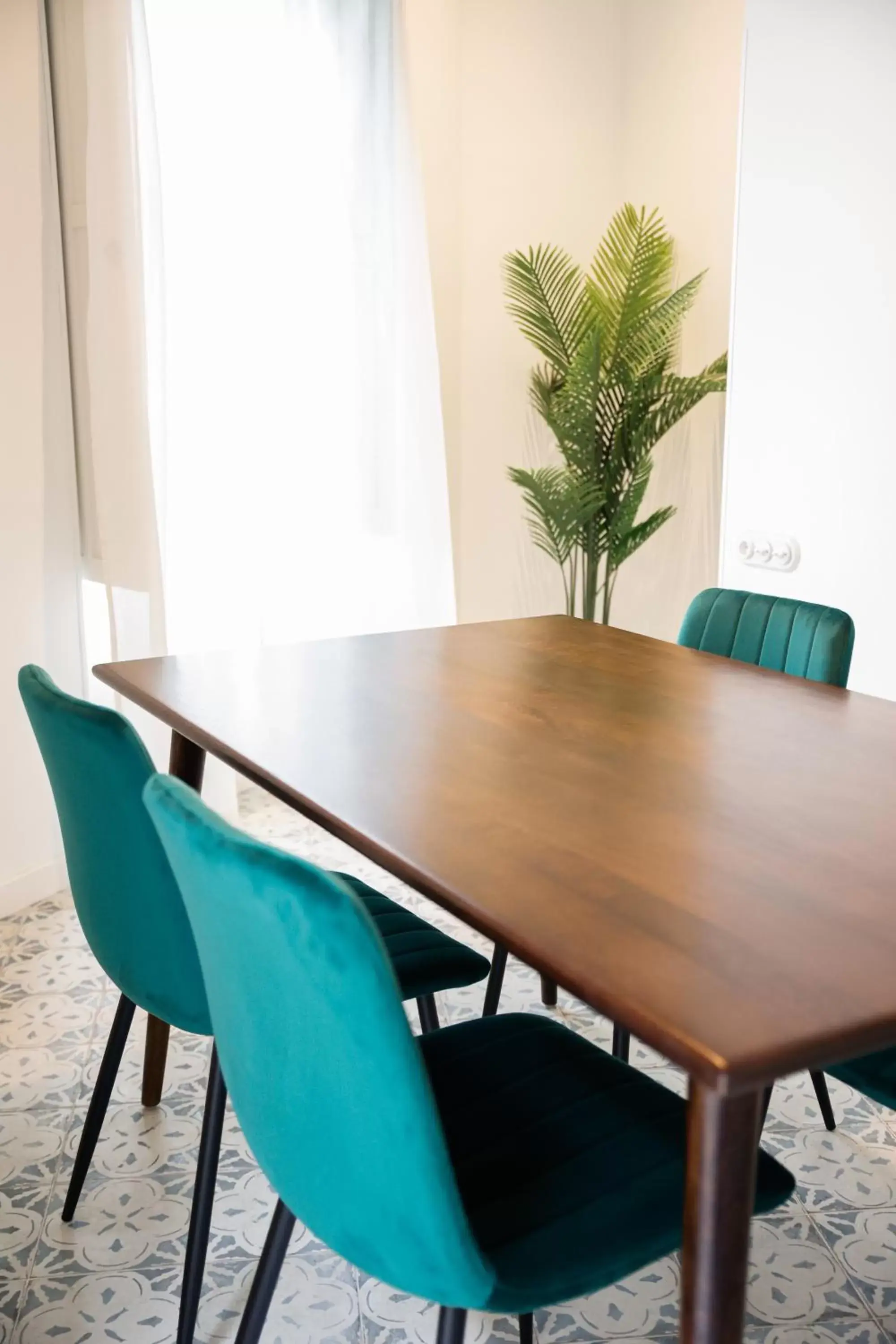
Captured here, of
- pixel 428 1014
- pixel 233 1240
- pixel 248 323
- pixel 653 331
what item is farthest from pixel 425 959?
pixel 653 331

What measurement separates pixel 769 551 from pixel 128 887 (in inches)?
69.6

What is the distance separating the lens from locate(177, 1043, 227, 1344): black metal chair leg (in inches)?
60.5

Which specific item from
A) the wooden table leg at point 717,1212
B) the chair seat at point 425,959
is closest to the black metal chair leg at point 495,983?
the chair seat at point 425,959

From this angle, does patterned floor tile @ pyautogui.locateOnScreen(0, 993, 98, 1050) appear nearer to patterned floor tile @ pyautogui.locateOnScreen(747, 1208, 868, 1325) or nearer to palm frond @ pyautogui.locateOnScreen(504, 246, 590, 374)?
patterned floor tile @ pyautogui.locateOnScreen(747, 1208, 868, 1325)

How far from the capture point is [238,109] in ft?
10.4

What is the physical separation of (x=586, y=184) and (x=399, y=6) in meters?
1.02

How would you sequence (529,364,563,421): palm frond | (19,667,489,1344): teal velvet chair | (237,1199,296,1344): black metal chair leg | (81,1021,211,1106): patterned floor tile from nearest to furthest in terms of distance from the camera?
1. (237,1199,296,1344): black metal chair leg
2. (19,667,489,1344): teal velvet chair
3. (81,1021,211,1106): patterned floor tile
4. (529,364,563,421): palm frond

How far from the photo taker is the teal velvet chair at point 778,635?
2.08m

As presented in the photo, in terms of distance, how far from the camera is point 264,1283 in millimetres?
1327

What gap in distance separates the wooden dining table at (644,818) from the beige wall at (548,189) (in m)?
2.07

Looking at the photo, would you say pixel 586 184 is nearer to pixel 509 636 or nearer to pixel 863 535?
pixel 863 535

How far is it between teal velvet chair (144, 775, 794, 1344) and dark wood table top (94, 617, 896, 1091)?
165 millimetres

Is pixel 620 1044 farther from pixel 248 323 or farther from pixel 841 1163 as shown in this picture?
pixel 248 323

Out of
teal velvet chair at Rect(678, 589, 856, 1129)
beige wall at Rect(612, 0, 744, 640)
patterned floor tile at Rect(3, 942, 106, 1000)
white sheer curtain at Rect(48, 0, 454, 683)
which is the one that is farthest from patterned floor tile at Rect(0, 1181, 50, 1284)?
beige wall at Rect(612, 0, 744, 640)
